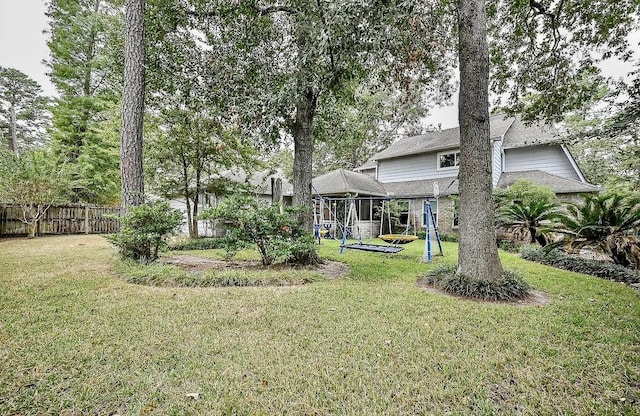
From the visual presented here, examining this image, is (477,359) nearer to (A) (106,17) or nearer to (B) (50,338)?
(B) (50,338)

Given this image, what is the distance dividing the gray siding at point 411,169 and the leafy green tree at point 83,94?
15.5m

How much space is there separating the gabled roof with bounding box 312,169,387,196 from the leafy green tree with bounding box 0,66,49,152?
2476 centimetres

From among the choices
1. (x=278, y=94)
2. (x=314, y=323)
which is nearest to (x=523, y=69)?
(x=278, y=94)

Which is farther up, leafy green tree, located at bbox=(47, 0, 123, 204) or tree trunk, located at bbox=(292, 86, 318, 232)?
leafy green tree, located at bbox=(47, 0, 123, 204)

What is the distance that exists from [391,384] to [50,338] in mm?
3237

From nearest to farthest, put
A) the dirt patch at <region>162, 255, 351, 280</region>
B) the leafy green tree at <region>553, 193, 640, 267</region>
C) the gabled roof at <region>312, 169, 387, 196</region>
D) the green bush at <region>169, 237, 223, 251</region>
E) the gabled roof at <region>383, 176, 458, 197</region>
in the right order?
the leafy green tree at <region>553, 193, 640, 267</region>
the dirt patch at <region>162, 255, 351, 280</region>
the green bush at <region>169, 237, 223, 251</region>
the gabled roof at <region>383, 176, 458, 197</region>
the gabled roof at <region>312, 169, 387, 196</region>

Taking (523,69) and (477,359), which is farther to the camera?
(523,69)

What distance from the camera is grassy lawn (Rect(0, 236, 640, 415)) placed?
2.02 m

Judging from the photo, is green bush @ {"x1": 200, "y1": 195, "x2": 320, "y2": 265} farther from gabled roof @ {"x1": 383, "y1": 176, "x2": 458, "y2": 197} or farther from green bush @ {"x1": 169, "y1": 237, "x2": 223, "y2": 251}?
gabled roof @ {"x1": 383, "y1": 176, "x2": 458, "y2": 197}

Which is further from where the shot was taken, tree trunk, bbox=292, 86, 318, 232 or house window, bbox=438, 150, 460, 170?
house window, bbox=438, 150, 460, 170

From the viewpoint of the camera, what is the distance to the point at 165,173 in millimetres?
11711

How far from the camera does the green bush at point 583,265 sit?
5980mm

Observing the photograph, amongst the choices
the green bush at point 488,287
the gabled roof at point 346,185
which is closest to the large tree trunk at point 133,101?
the green bush at point 488,287

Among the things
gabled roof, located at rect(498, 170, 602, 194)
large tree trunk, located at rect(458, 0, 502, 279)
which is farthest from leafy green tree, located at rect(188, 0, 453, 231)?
gabled roof, located at rect(498, 170, 602, 194)
